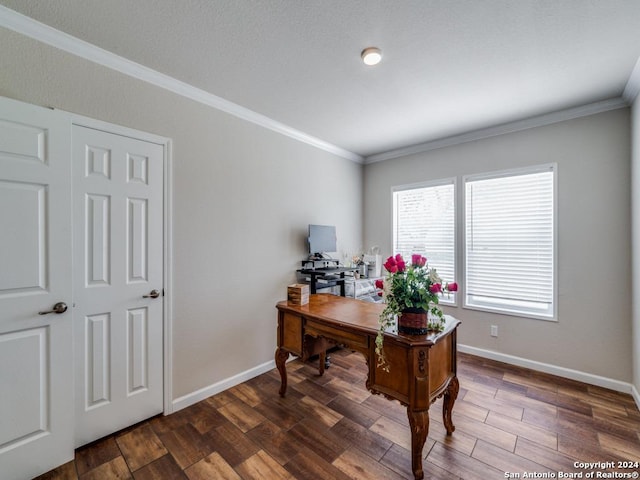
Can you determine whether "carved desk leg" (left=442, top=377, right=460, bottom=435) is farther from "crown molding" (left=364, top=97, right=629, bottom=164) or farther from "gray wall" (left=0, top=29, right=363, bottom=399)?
"crown molding" (left=364, top=97, right=629, bottom=164)

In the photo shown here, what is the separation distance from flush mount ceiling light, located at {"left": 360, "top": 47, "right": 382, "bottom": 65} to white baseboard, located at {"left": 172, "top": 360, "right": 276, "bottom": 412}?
9.84ft

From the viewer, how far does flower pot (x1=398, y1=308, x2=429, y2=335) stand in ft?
5.51

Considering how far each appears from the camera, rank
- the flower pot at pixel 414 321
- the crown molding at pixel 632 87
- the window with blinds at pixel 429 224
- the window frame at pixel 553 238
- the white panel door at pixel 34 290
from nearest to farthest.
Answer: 1. the white panel door at pixel 34 290
2. the flower pot at pixel 414 321
3. the crown molding at pixel 632 87
4. the window frame at pixel 553 238
5. the window with blinds at pixel 429 224

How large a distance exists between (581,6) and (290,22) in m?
1.68

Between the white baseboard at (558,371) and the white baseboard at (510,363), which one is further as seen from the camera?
the white baseboard at (558,371)

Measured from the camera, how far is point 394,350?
1.68m

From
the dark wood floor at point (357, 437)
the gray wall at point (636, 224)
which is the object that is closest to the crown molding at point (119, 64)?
the dark wood floor at point (357, 437)

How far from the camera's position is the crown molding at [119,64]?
1644 millimetres

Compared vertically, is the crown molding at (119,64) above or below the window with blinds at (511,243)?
above

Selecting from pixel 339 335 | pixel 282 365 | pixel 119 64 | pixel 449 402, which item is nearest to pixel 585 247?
pixel 449 402

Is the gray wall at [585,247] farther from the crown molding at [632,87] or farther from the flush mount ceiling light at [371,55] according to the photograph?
the flush mount ceiling light at [371,55]

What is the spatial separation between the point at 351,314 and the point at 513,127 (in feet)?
9.38

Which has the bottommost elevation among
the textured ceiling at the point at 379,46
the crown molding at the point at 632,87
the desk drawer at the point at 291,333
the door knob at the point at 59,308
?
the desk drawer at the point at 291,333

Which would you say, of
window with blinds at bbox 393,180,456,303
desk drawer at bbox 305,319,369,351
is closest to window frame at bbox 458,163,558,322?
window with blinds at bbox 393,180,456,303
